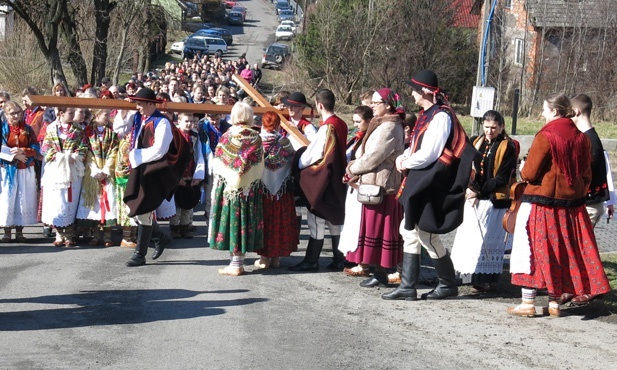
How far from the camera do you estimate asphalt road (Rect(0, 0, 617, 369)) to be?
664cm

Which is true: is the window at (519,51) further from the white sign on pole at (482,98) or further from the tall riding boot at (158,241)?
the tall riding boot at (158,241)

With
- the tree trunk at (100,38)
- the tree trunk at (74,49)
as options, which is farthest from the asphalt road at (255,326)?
the tree trunk at (100,38)

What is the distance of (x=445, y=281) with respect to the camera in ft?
28.2

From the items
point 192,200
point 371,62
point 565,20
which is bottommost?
point 192,200

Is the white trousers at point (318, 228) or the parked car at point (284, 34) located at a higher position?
the parked car at point (284, 34)

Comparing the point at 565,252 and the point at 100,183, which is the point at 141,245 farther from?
the point at 565,252

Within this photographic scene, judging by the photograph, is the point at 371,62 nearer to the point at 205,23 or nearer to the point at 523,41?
the point at 523,41

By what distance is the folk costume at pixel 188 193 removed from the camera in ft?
38.4

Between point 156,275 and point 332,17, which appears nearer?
point 156,275

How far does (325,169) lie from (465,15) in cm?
3363

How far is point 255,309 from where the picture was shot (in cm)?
806

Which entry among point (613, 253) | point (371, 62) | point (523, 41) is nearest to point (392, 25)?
point (371, 62)

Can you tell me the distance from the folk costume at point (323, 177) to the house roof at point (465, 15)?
90.7ft

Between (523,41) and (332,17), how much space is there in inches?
392
